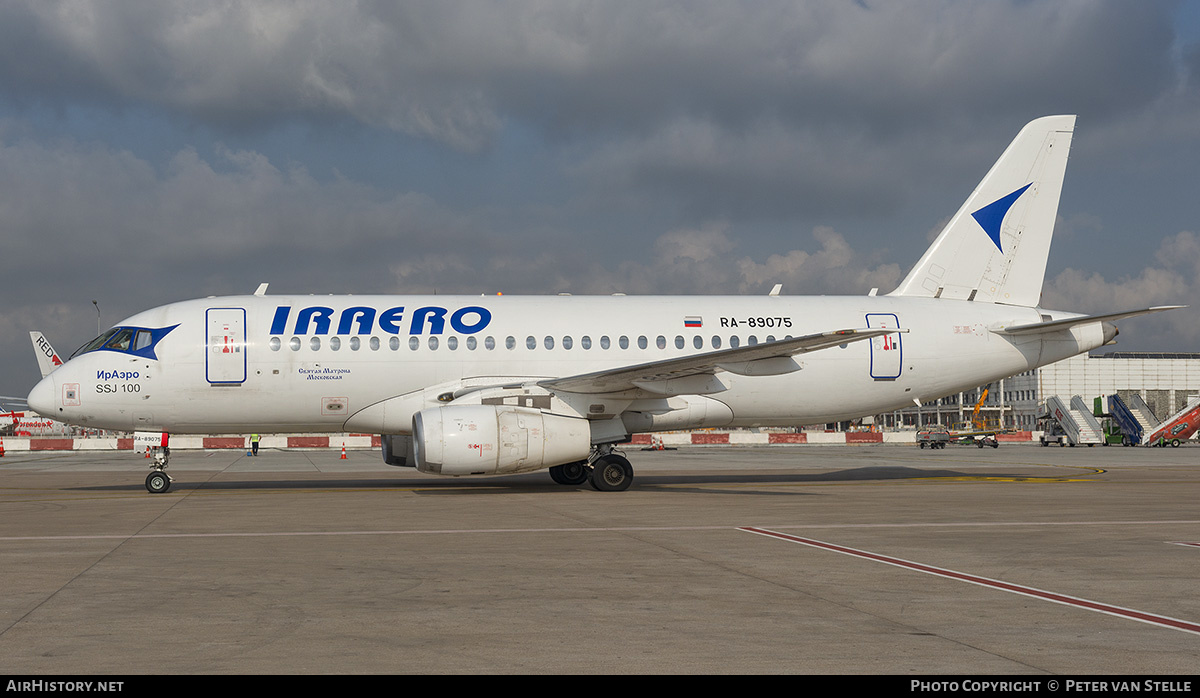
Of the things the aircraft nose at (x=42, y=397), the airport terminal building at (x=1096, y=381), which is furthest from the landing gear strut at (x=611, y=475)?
the airport terminal building at (x=1096, y=381)

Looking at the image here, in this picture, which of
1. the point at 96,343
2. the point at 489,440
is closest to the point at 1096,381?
the point at 489,440

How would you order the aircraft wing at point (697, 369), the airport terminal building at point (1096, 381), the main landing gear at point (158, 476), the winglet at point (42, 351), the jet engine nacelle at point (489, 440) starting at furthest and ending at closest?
1. the airport terminal building at point (1096, 381)
2. the winglet at point (42, 351)
3. the main landing gear at point (158, 476)
4. the aircraft wing at point (697, 369)
5. the jet engine nacelle at point (489, 440)

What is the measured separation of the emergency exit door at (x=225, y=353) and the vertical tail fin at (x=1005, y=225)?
15397mm

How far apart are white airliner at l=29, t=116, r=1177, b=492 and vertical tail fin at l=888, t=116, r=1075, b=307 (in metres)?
0.07

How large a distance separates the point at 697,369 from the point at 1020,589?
36.8ft

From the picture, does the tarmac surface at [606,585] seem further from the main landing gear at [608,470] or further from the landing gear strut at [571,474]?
the landing gear strut at [571,474]

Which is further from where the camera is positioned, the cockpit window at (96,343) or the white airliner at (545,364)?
the cockpit window at (96,343)

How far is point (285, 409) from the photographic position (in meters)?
20.4

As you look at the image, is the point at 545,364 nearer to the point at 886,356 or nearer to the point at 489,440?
the point at 489,440

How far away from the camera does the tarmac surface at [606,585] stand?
596 cm

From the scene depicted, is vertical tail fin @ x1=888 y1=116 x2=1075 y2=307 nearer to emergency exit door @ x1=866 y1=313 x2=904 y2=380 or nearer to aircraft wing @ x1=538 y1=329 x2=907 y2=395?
emergency exit door @ x1=866 y1=313 x2=904 y2=380

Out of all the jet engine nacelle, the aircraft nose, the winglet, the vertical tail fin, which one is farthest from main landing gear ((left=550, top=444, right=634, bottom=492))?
the winglet
